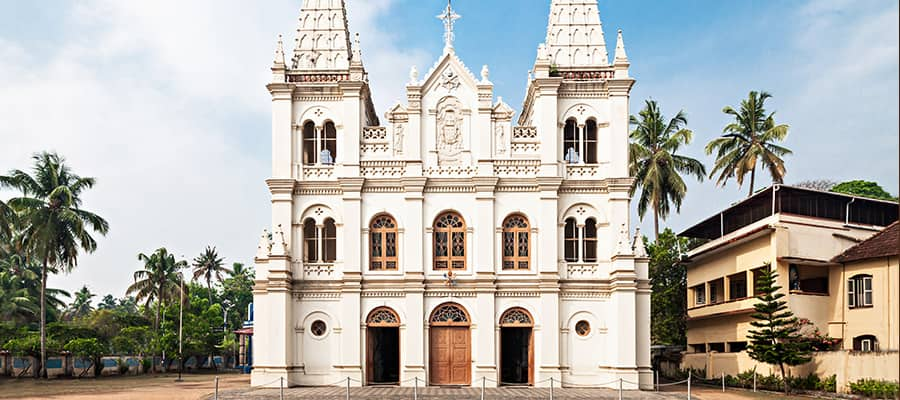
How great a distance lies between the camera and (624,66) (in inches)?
1282

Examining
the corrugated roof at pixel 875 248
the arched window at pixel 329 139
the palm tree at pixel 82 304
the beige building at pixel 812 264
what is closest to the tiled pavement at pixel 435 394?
the beige building at pixel 812 264

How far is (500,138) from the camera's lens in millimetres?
32438

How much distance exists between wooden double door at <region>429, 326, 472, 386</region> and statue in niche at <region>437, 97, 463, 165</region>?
257 inches

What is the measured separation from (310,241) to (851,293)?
20.4 m

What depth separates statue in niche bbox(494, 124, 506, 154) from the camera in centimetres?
3238

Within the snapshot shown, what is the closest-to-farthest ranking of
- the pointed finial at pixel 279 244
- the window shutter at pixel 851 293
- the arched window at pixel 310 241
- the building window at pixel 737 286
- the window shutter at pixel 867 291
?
the window shutter at pixel 867 291, the window shutter at pixel 851 293, the pointed finial at pixel 279 244, the arched window at pixel 310 241, the building window at pixel 737 286

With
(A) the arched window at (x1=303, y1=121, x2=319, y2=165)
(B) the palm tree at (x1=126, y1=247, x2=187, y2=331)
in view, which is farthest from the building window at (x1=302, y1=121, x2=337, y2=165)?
(B) the palm tree at (x1=126, y1=247, x2=187, y2=331)

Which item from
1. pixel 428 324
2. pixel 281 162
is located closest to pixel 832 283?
pixel 428 324

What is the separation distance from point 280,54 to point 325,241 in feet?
25.1

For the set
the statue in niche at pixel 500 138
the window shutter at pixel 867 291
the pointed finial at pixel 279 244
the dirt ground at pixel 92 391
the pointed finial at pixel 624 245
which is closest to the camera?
the dirt ground at pixel 92 391

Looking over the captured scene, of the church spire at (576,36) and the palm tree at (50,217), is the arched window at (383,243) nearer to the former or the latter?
the church spire at (576,36)

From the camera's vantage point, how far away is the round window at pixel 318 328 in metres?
31.7

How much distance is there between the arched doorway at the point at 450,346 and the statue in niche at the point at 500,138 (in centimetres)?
625

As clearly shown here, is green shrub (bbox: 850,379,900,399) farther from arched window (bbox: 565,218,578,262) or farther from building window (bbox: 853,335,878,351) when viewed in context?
arched window (bbox: 565,218,578,262)
